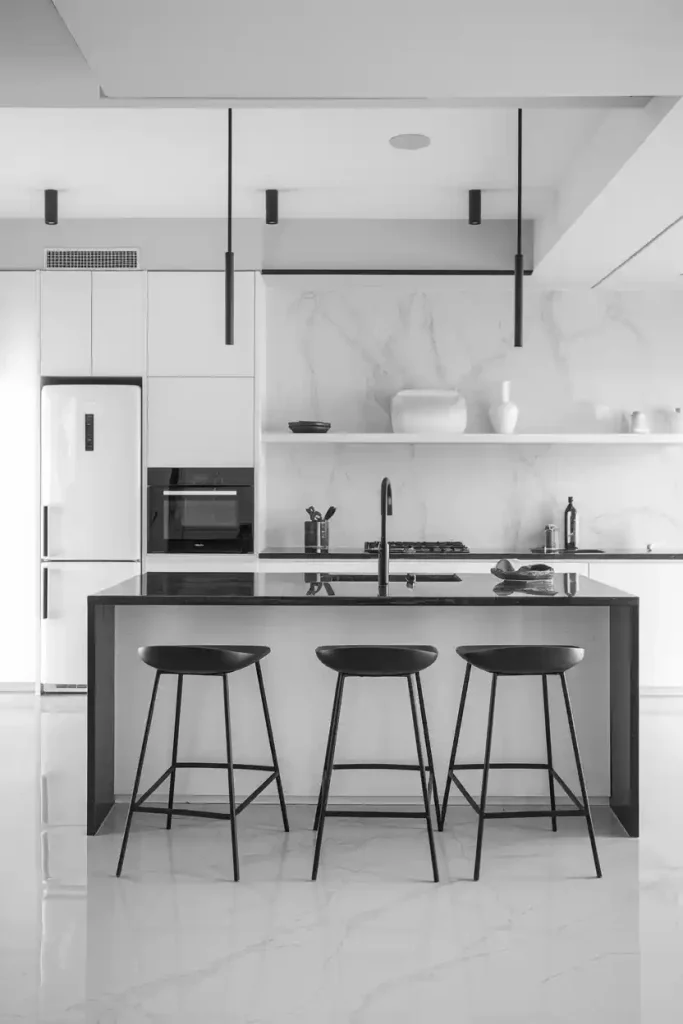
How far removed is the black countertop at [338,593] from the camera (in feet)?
10.8

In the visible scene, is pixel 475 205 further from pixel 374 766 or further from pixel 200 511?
pixel 374 766

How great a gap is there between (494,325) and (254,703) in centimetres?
348

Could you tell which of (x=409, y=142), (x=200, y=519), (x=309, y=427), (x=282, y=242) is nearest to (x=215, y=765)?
(x=200, y=519)

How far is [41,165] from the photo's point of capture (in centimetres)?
488

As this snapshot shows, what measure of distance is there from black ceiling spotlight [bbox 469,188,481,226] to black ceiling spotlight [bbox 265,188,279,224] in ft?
3.61

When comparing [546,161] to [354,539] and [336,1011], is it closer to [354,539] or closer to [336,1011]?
[354,539]

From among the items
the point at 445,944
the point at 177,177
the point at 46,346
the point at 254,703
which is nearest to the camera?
the point at 445,944

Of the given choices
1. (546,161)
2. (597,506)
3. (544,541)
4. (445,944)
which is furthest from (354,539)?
(445,944)

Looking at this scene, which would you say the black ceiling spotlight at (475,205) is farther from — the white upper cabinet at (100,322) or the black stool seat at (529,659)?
the black stool seat at (529,659)

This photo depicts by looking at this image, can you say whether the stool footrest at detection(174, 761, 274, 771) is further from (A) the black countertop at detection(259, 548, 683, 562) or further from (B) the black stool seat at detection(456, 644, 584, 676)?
(A) the black countertop at detection(259, 548, 683, 562)

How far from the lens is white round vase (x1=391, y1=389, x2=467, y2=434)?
579 cm

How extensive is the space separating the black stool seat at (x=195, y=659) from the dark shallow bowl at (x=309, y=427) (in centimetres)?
281

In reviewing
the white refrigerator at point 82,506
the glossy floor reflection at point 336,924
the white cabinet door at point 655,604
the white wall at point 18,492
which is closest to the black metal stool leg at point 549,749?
the glossy floor reflection at point 336,924

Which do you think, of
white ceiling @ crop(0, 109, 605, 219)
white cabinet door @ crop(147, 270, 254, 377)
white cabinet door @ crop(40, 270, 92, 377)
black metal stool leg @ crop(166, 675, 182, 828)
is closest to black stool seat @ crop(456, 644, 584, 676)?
black metal stool leg @ crop(166, 675, 182, 828)
